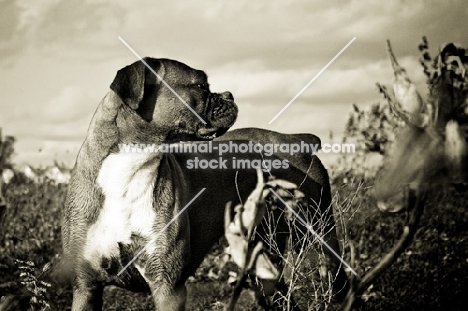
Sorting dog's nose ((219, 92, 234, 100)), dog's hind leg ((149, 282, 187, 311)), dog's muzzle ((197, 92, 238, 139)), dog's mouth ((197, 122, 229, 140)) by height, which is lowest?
dog's hind leg ((149, 282, 187, 311))

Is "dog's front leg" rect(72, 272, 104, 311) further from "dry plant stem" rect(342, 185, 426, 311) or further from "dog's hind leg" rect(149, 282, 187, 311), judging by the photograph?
"dry plant stem" rect(342, 185, 426, 311)

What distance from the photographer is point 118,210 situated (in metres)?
3.99

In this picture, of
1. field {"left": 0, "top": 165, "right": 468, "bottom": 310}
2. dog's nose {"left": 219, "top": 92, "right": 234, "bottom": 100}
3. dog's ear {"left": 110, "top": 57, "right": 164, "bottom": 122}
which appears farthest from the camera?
field {"left": 0, "top": 165, "right": 468, "bottom": 310}

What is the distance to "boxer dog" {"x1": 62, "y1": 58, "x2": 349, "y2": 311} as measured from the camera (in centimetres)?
400

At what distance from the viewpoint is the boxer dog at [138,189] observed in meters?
4.00

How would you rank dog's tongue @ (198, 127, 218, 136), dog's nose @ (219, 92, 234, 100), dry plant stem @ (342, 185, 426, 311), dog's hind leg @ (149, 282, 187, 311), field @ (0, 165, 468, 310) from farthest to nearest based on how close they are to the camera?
field @ (0, 165, 468, 310)
dog's nose @ (219, 92, 234, 100)
dog's tongue @ (198, 127, 218, 136)
dog's hind leg @ (149, 282, 187, 311)
dry plant stem @ (342, 185, 426, 311)

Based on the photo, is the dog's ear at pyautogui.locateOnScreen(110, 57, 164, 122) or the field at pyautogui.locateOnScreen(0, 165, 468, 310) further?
the field at pyautogui.locateOnScreen(0, 165, 468, 310)

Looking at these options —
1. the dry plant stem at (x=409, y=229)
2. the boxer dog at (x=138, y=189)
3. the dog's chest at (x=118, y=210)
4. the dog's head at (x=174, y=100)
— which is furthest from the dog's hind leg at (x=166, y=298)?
the dry plant stem at (x=409, y=229)

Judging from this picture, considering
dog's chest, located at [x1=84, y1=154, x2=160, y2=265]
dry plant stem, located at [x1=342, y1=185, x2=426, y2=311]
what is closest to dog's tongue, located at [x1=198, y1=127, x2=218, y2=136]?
dog's chest, located at [x1=84, y1=154, x2=160, y2=265]

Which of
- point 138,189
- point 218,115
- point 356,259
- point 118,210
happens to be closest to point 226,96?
point 218,115

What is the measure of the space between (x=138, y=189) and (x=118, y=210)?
0.17m

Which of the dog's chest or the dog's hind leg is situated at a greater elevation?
the dog's chest

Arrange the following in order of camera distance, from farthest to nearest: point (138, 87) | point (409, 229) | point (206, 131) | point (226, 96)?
point (226, 96) < point (206, 131) < point (138, 87) < point (409, 229)

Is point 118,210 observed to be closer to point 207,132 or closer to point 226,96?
point 207,132
